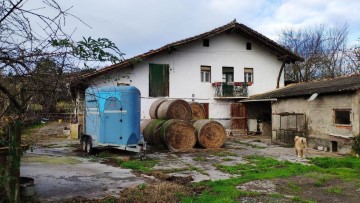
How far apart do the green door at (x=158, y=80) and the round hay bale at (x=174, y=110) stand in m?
4.69

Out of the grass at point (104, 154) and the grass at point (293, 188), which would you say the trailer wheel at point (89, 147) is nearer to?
the grass at point (104, 154)

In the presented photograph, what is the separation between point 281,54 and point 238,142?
925 cm

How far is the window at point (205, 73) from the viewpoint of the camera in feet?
79.6

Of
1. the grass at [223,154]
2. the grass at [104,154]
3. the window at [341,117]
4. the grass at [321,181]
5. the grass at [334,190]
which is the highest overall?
the window at [341,117]

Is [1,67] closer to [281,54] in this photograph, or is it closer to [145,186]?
[145,186]

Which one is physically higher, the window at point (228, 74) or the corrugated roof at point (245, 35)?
the corrugated roof at point (245, 35)

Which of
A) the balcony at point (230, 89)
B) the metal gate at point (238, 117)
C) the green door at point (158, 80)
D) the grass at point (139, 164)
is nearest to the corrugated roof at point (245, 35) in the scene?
the green door at point (158, 80)

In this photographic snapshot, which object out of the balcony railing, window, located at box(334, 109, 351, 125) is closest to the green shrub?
window, located at box(334, 109, 351, 125)

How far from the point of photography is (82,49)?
12.3 ft

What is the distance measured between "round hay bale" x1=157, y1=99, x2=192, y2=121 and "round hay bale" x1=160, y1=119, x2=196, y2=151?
1046 millimetres

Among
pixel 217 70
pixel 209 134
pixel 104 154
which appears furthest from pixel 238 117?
pixel 104 154

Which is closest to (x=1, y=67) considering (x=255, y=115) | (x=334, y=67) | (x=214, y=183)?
(x=214, y=183)

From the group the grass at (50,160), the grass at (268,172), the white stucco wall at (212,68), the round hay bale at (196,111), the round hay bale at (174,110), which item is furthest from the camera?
the white stucco wall at (212,68)

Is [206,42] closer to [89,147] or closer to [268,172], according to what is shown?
[89,147]
